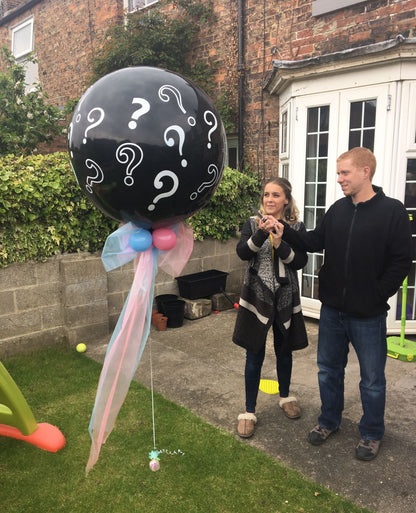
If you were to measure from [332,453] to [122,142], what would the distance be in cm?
236

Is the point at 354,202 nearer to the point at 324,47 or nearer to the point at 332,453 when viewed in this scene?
the point at 332,453

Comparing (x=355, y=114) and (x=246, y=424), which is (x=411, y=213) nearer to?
(x=355, y=114)

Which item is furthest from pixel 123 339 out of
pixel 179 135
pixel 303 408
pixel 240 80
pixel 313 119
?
pixel 240 80

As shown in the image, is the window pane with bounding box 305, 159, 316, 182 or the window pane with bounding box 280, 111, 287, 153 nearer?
the window pane with bounding box 305, 159, 316, 182

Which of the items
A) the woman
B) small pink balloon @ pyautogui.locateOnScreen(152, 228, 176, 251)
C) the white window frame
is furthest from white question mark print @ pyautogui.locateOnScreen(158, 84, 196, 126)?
the white window frame

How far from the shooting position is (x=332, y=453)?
278 cm

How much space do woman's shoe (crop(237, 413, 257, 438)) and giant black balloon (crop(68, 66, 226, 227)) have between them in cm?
177

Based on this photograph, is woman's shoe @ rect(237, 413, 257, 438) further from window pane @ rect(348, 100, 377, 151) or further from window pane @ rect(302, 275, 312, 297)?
window pane @ rect(348, 100, 377, 151)

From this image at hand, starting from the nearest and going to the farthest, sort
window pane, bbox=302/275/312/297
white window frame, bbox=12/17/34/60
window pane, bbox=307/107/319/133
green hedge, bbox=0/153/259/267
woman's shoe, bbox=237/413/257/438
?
woman's shoe, bbox=237/413/257/438 < green hedge, bbox=0/153/259/267 < window pane, bbox=307/107/319/133 < window pane, bbox=302/275/312/297 < white window frame, bbox=12/17/34/60

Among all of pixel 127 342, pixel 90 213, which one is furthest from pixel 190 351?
pixel 127 342

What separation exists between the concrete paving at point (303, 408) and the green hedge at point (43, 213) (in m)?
1.23

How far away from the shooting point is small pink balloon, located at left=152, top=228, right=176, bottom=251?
6.90 feet

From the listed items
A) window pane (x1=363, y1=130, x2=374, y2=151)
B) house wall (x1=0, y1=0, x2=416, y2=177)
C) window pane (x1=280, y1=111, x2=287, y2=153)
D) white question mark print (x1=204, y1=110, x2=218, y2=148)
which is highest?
house wall (x1=0, y1=0, x2=416, y2=177)

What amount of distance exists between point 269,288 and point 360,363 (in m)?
0.74
